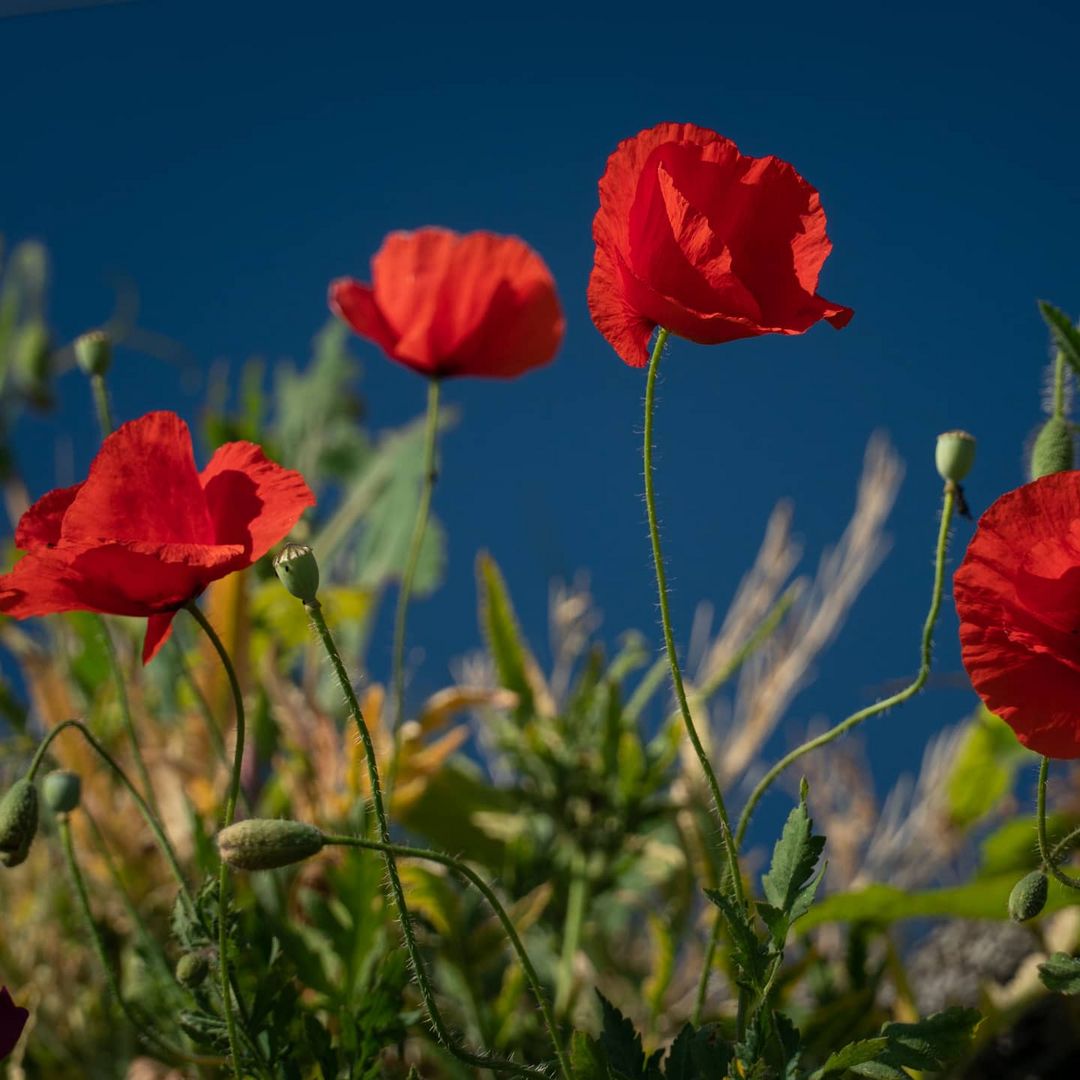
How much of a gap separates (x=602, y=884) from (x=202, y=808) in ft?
0.93

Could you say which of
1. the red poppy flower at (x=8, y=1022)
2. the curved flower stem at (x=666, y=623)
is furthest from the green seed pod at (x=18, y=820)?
the curved flower stem at (x=666, y=623)

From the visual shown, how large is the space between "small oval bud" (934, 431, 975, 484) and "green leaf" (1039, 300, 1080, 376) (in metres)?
0.05

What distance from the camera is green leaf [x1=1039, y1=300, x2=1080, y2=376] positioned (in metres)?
0.55

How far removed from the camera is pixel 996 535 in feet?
1.65

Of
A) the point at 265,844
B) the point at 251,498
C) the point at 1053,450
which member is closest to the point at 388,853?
the point at 265,844

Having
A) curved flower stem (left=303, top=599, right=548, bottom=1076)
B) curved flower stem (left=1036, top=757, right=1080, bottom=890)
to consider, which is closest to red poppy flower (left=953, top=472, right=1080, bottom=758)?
curved flower stem (left=1036, top=757, right=1080, bottom=890)

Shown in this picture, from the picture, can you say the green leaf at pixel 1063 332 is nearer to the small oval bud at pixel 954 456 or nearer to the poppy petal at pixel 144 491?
the small oval bud at pixel 954 456

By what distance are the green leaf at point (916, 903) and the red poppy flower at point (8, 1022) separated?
0.38 meters

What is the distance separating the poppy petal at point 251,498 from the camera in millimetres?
548

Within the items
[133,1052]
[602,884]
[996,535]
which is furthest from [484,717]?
[996,535]

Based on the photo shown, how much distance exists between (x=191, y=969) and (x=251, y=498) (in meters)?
0.17

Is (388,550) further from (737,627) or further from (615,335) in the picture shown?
(615,335)

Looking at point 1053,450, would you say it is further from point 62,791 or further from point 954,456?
point 62,791

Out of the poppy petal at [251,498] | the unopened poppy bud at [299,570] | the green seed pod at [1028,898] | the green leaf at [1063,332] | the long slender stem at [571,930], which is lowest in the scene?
the long slender stem at [571,930]
